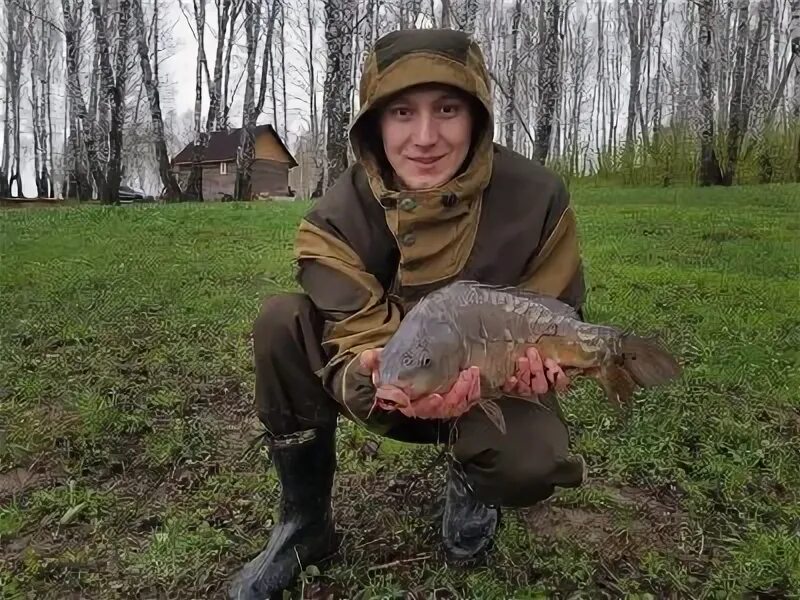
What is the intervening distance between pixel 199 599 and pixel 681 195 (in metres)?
3.22

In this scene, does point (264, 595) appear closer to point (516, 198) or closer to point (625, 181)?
point (516, 198)

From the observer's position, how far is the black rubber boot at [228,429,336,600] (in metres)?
1.54

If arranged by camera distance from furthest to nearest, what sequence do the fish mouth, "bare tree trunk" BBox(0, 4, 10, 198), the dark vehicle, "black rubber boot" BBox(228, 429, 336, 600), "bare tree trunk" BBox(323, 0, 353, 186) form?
"bare tree trunk" BBox(0, 4, 10, 198) < the dark vehicle < "bare tree trunk" BBox(323, 0, 353, 186) < "black rubber boot" BBox(228, 429, 336, 600) < the fish mouth

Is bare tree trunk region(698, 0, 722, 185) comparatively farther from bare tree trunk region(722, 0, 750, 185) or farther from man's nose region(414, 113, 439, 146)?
man's nose region(414, 113, 439, 146)

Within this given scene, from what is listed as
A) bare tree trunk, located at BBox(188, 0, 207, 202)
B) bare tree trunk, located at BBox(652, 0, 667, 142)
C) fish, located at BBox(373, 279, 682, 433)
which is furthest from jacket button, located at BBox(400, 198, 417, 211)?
bare tree trunk, located at BBox(652, 0, 667, 142)

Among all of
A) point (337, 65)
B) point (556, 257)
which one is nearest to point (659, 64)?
point (337, 65)

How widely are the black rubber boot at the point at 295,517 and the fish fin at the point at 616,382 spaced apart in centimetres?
54

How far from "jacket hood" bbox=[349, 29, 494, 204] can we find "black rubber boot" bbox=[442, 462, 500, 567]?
23.5 inches

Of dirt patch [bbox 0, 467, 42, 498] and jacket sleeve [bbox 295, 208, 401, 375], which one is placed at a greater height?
jacket sleeve [bbox 295, 208, 401, 375]

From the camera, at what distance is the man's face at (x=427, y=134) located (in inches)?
55.4

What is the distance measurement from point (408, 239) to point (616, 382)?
45 cm

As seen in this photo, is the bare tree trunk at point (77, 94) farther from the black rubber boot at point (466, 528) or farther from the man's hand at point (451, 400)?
the man's hand at point (451, 400)

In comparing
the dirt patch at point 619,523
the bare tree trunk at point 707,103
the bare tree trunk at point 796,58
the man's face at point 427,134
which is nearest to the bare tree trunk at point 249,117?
the bare tree trunk at point 707,103

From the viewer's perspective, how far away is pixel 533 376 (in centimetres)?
133
